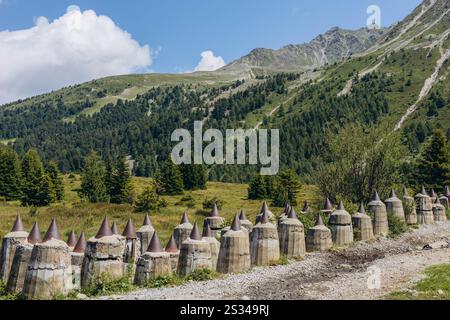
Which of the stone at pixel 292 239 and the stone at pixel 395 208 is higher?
the stone at pixel 395 208

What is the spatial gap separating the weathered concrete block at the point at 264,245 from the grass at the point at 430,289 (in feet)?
19.4

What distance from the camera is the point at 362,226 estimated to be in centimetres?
2512

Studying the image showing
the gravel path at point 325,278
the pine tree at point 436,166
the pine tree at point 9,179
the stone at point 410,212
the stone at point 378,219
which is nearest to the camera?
the gravel path at point 325,278

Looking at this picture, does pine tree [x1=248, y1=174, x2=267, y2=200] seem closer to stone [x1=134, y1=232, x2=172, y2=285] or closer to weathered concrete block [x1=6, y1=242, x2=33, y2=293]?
stone [x1=134, y1=232, x2=172, y2=285]

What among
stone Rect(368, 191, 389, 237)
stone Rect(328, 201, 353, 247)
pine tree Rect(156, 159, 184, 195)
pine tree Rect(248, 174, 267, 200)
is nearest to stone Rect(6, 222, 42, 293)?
stone Rect(328, 201, 353, 247)

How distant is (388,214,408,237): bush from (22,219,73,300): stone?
2050 centimetres

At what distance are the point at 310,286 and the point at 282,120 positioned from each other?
160 meters

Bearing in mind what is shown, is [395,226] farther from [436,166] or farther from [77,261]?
[436,166]

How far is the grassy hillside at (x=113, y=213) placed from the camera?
123 feet

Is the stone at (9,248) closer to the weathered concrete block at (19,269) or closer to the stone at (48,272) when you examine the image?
the weathered concrete block at (19,269)

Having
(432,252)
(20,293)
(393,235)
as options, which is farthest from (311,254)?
(20,293)

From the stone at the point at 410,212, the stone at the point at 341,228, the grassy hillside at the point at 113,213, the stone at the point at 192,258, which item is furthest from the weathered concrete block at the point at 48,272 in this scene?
the stone at the point at 410,212
